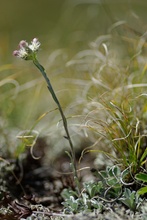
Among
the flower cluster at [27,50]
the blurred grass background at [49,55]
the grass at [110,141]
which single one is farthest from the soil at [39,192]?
the flower cluster at [27,50]

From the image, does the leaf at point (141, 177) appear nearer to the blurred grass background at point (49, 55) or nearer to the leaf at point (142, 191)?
the leaf at point (142, 191)

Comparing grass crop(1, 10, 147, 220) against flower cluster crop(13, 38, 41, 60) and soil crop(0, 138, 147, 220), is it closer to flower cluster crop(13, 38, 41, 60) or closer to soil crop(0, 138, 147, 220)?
soil crop(0, 138, 147, 220)

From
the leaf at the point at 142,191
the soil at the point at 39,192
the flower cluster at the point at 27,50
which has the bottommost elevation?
the leaf at the point at 142,191

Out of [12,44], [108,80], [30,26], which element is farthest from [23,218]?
[30,26]

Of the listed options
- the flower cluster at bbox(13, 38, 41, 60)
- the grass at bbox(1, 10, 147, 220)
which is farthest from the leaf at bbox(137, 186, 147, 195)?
the flower cluster at bbox(13, 38, 41, 60)

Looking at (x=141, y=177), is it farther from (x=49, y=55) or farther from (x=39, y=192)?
(x=49, y=55)

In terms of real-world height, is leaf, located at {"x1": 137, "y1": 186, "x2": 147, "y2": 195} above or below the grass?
below

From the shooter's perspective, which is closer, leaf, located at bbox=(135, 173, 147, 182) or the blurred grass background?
leaf, located at bbox=(135, 173, 147, 182)

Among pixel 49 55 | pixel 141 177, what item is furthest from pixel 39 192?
pixel 49 55

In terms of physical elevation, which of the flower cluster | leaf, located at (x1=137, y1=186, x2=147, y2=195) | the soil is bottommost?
leaf, located at (x1=137, y1=186, x2=147, y2=195)
